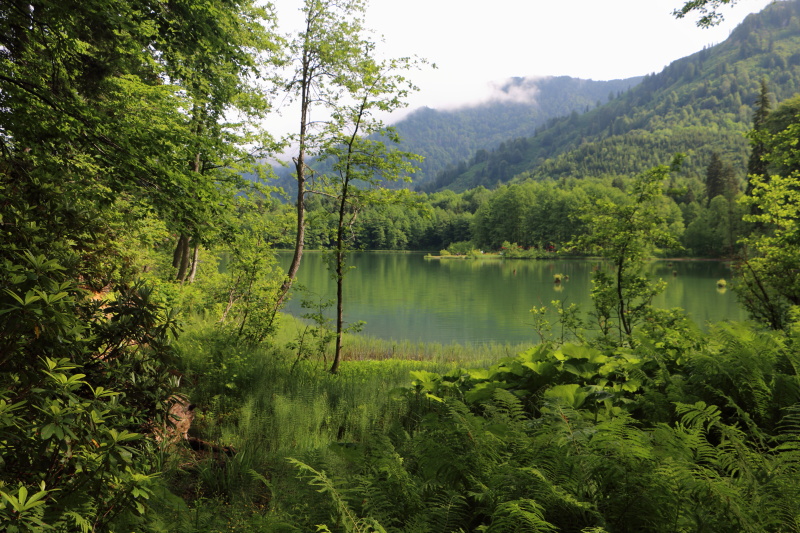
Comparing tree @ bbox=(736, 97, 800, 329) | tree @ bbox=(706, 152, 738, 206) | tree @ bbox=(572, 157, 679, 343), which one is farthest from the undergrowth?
tree @ bbox=(706, 152, 738, 206)

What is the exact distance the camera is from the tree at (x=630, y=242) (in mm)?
7262

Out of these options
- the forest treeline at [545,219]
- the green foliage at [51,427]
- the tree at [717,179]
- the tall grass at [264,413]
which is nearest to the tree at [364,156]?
the tall grass at [264,413]

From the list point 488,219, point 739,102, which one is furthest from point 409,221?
point 739,102

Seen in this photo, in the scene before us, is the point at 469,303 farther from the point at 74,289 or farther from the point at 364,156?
the point at 74,289

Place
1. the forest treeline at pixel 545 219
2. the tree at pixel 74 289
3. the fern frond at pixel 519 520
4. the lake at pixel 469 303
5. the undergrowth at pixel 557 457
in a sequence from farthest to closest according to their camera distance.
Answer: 1. the forest treeline at pixel 545 219
2. the lake at pixel 469 303
3. the tree at pixel 74 289
4. the undergrowth at pixel 557 457
5. the fern frond at pixel 519 520

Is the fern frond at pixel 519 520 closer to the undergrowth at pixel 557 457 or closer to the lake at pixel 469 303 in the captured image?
the undergrowth at pixel 557 457

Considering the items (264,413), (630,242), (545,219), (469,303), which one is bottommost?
(469,303)

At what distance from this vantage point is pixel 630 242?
→ 24.0 ft

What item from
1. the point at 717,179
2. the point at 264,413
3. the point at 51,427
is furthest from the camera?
the point at 717,179

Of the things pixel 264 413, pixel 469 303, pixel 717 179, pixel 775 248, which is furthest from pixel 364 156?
pixel 717 179

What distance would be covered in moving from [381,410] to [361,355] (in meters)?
6.46

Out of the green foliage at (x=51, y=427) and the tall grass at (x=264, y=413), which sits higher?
the green foliage at (x=51, y=427)

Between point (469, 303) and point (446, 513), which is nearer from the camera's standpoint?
point (446, 513)

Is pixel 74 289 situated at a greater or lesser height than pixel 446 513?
greater
